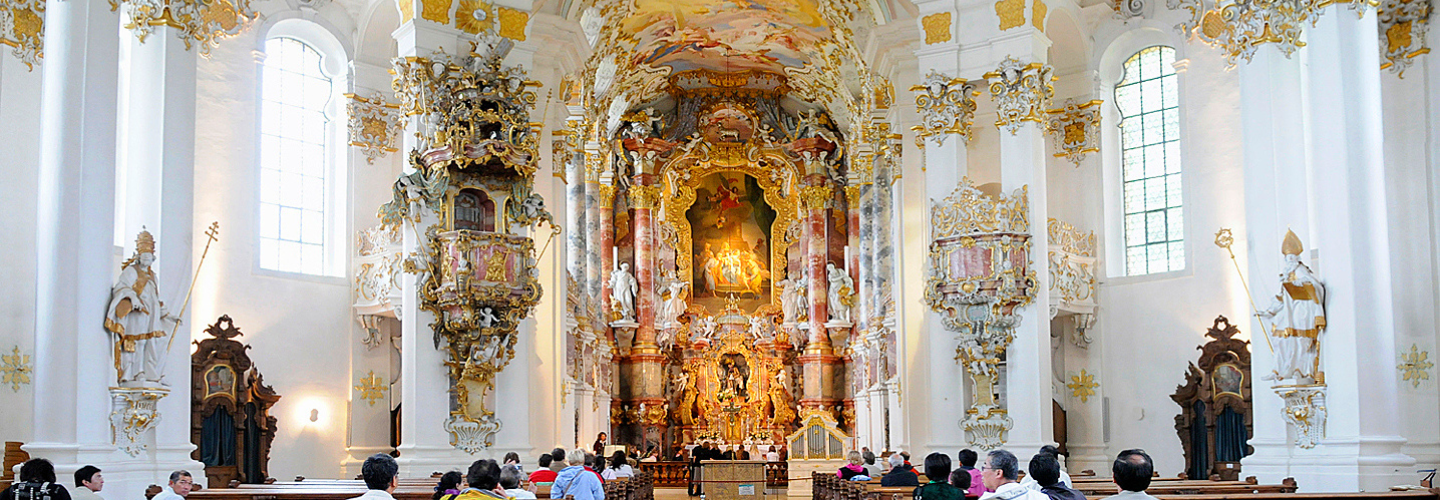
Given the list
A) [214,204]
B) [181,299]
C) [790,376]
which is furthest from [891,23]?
[790,376]

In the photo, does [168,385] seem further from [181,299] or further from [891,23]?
[891,23]

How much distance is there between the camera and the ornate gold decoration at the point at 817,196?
111ft

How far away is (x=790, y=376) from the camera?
3409 cm

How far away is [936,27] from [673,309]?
17.6 meters

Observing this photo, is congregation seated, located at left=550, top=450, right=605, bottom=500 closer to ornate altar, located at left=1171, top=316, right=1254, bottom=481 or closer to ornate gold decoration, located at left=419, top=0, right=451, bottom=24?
ornate gold decoration, located at left=419, top=0, right=451, bottom=24

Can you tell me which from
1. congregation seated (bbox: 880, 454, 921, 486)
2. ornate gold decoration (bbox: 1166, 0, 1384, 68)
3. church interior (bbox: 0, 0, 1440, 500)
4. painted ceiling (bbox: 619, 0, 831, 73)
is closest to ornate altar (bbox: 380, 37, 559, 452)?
church interior (bbox: 0, 0, 1440, 500)

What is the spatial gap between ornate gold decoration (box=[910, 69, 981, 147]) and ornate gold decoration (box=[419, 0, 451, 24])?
597 cm

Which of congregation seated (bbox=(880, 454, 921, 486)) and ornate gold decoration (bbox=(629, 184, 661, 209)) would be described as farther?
ornate gold decoration (bbox=(629, 184, 661, 209))

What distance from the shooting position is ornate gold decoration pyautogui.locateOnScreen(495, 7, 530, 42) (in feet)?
56.2

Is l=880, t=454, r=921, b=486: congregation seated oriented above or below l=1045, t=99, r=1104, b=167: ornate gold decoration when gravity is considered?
below

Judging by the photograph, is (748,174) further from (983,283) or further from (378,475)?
(378,475)

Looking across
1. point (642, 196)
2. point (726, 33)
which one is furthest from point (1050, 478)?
point (642, 196)

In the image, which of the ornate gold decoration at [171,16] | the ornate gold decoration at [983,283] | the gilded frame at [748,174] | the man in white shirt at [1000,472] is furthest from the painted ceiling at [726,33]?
the man in white shirt at [1000,472]

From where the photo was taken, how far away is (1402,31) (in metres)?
13.7
